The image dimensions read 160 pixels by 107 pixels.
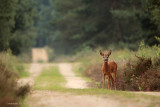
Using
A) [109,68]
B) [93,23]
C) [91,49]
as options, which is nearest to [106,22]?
[93,23]

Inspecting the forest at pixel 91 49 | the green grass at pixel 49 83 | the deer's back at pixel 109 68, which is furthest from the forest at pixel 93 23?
the deer's back at pixel 109 68

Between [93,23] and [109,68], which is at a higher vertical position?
[93,23]

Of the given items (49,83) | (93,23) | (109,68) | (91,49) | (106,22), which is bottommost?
(49,83)

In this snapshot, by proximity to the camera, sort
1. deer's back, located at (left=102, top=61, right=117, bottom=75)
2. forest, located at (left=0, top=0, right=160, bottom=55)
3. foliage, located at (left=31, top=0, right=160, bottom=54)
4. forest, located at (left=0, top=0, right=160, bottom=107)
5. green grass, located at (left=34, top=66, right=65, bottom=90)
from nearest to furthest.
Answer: forest, located at (left=0, top=0, right=160, bottom=107) → deer's back, located at (left=102, top=61, right=117, bottom=75) → green grass, located at (left=34, top=66, right=65, bottom=90) → forest, located at (left=0, top=0, right=160, bottom=55) → foliage, located at (left=31, top=0, right=160, bottom=54)

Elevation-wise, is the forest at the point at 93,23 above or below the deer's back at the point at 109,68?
above

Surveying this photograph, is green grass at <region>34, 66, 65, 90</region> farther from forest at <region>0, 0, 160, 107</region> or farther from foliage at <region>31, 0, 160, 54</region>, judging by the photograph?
foliage at <region>31, 0, 160, 54</region>

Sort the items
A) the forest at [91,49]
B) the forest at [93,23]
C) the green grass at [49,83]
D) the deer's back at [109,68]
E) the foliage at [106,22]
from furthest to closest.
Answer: the foliage at [106,22], the forest at [93,23], the green grass at [49,83], the deer's back at [109,68], the forest at [91,49]

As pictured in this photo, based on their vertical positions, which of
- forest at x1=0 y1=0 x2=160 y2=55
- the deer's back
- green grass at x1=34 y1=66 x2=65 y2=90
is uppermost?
forest at x1=0 y1=0 x2=160 y2=55

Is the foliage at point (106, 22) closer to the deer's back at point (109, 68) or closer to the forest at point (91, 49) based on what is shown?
the forest at point (91, 49)

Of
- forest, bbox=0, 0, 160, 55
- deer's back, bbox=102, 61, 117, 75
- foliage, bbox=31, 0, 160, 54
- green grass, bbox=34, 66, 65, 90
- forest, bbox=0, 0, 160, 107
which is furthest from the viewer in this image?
foliage, bbox=31, 0, 160, 54

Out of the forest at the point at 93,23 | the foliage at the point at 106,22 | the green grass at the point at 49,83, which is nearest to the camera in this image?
the green grass at the point at 49,83

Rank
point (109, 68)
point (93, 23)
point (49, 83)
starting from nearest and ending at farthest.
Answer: point (109, 68), point (49, 83), point (93, 23)

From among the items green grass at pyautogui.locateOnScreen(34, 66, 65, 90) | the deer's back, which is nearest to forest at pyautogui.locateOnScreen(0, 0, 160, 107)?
green grass at pyautogui.locateOnScreen(34, 66, 65, 90)

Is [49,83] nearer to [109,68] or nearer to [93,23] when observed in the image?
[109,68]
